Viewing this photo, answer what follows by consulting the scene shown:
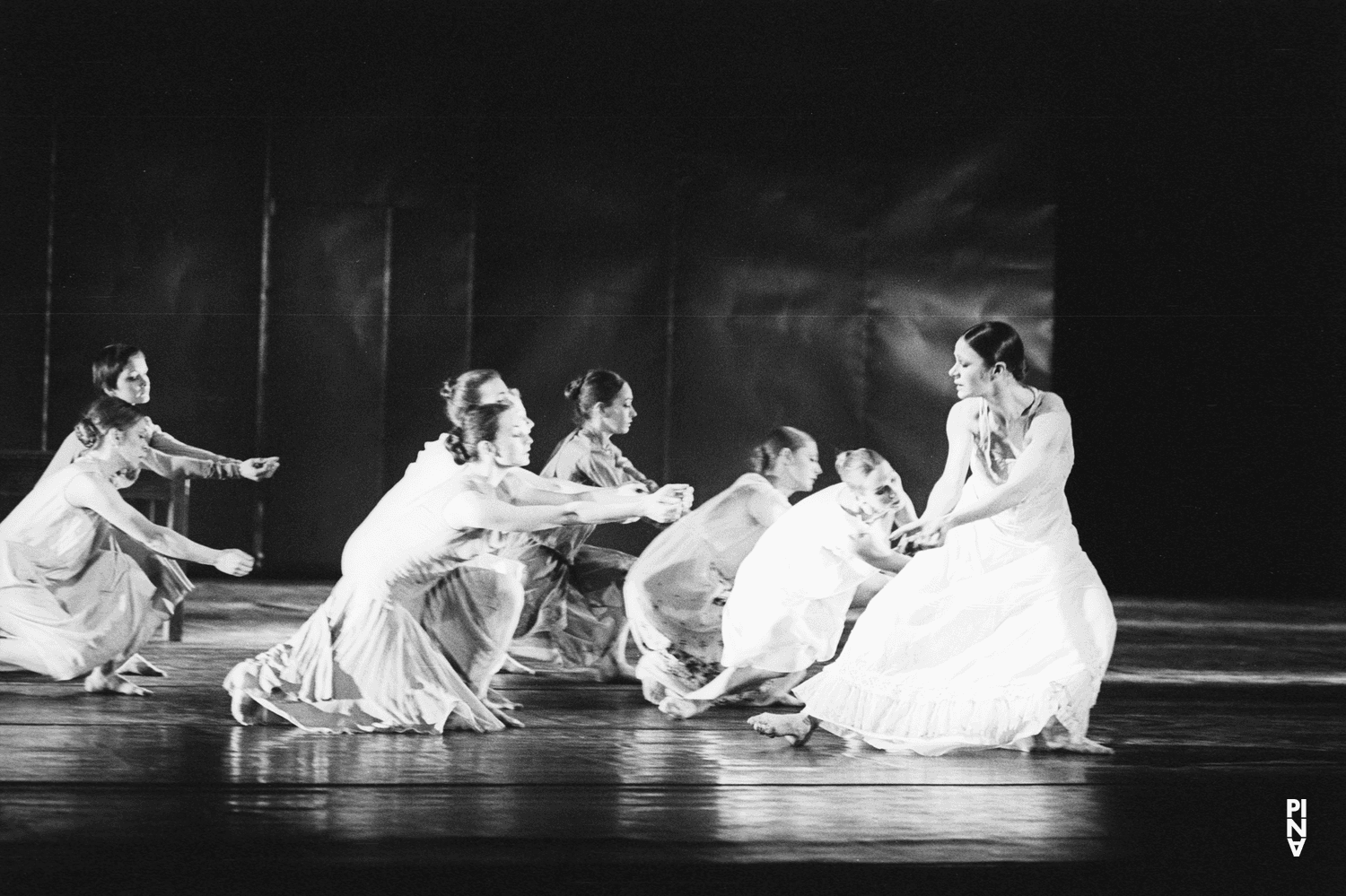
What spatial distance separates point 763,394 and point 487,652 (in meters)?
4.21

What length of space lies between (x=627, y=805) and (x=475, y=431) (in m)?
1.31

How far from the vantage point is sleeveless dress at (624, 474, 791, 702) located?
5289 mm

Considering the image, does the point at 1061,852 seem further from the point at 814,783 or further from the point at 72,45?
the point at 72,45

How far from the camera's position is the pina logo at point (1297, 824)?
3.43 metres

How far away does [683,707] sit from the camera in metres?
4.95

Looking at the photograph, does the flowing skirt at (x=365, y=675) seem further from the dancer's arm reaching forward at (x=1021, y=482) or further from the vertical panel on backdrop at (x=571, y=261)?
the vertical panel on backdrop at (x=571, y=261)

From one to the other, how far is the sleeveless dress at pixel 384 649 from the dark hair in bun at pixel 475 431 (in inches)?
3.1

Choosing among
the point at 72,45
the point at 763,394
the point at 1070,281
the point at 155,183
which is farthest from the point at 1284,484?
the point at 72,45

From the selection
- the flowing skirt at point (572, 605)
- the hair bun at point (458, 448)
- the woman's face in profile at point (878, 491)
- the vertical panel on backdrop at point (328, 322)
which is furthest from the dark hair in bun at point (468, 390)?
the vertical panel on backdrop at point (328, 322)

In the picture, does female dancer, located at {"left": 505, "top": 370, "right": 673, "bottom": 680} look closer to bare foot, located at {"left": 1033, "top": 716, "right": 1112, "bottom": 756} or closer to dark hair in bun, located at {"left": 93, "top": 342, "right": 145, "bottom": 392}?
dark hair in bun, located at {"left": 93, "top": 342, "right": 145, "bottom": 392}

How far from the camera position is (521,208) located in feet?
28.7

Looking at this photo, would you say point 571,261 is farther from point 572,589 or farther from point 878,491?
point 878,491

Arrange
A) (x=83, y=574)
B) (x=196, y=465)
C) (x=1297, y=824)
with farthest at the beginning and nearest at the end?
1. (x=196, y=465)
2. (x=83, y=574)
3. (x=1297, y=824)

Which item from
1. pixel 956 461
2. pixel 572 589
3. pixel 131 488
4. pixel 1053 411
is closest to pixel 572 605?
pixel 572 589
